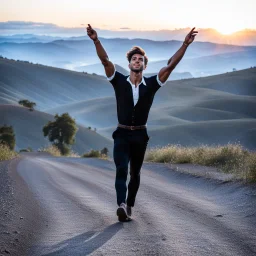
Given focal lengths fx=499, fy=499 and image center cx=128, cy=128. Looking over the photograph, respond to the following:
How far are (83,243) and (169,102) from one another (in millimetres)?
138405

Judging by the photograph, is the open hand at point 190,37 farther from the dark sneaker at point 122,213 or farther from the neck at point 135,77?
the dark sneaker at point 122,213

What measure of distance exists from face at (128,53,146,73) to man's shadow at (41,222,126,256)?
217 centimetres

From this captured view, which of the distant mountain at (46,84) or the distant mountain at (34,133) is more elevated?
the distant mountain at (46,84)

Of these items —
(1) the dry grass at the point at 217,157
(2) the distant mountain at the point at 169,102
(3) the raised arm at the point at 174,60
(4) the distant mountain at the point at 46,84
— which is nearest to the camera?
(3) the raised arm at the point at 174,60

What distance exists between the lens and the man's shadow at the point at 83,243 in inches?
206

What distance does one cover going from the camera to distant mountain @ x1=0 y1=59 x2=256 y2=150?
81688 mm

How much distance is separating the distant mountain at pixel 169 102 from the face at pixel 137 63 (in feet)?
205

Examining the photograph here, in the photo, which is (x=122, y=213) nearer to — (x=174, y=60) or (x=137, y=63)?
(x=137, y=63)

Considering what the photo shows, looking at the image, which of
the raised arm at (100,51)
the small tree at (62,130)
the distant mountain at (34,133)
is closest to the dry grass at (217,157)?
the raised arm at (100,51)

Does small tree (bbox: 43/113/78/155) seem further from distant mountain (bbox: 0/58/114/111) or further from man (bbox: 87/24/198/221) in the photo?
distant mountain (bbox: 0/58/114/111)

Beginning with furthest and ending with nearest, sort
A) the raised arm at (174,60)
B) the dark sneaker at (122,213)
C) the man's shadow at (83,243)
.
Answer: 1. the raised arm at (174,60)
2. the dark sneaker at (122,213)
3. the man's shadow at (83,243)

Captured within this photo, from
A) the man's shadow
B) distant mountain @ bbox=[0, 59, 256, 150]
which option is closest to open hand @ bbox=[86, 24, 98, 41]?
the man's shadow

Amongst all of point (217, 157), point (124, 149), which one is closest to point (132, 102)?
point (124, 149)

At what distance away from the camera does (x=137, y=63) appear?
688 cm
